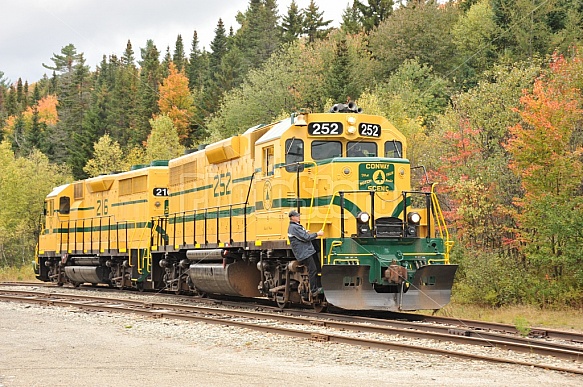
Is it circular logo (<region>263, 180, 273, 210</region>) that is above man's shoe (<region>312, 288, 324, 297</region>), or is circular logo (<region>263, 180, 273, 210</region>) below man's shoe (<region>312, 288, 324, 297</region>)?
above

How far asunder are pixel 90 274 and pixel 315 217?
14402 millimetres

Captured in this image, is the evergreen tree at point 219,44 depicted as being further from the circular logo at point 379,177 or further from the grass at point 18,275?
the circular logo at point 379,177

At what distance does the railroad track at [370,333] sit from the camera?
9070mm

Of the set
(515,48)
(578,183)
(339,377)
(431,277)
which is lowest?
(339,377)

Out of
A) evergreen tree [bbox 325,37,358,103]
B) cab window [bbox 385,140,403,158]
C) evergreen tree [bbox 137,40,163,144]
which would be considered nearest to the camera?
cab window [bbox 385,140,403,158]

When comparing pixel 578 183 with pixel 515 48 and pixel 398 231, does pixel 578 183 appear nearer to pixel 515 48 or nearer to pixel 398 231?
pixel 398 231

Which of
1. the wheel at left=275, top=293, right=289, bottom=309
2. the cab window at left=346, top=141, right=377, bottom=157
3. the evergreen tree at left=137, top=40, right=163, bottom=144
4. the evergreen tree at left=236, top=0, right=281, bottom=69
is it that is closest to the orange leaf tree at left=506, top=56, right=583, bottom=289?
the cab window at left=346, top=141, right=377, bottom=157

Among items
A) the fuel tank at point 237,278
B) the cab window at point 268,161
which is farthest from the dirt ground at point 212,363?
the fuel tank at point 237,278

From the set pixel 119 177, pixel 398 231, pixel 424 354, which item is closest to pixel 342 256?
pixel 398 231

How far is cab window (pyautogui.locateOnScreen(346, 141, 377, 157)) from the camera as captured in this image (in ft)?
49.3

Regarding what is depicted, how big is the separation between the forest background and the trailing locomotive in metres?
3.07

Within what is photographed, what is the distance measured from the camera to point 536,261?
18.4m

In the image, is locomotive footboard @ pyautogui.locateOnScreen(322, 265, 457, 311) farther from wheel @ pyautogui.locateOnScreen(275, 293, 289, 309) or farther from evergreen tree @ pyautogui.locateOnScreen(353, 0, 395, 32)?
evergreen tree @ pyautogui.locateOnScreen(353, 0, 395, 32)

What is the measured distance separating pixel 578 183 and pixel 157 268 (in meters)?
11.9
